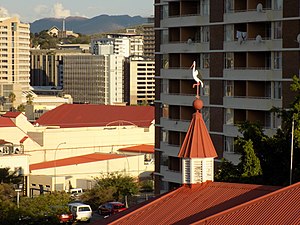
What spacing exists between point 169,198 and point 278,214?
5272 mm

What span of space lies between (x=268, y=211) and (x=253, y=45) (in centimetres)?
2786

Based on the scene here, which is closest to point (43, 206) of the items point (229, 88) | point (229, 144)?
point (229, 144)

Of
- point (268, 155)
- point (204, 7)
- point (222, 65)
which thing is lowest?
point (268, 155)

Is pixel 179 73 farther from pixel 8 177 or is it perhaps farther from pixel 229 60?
pixel 8 177

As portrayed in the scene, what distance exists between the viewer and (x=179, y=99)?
55875 mm

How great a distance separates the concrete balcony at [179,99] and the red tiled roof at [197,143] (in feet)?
85.8

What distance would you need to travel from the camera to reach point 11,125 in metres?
108

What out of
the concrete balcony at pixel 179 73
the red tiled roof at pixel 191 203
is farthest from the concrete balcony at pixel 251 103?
the red tiled roof at pixel 191 203

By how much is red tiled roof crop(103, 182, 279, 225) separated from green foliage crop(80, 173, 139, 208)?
41.7 meters

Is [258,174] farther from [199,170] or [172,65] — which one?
[172,65]

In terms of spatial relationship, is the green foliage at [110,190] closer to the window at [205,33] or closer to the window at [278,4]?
the window at [205,33]

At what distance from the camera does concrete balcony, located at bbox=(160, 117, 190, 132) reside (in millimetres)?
55125

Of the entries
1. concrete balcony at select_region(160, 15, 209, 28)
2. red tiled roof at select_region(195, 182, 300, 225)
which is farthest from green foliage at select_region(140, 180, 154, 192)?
red tiled roof at select_region(195, 182, 300, 225)

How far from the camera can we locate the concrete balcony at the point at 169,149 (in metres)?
55.9
